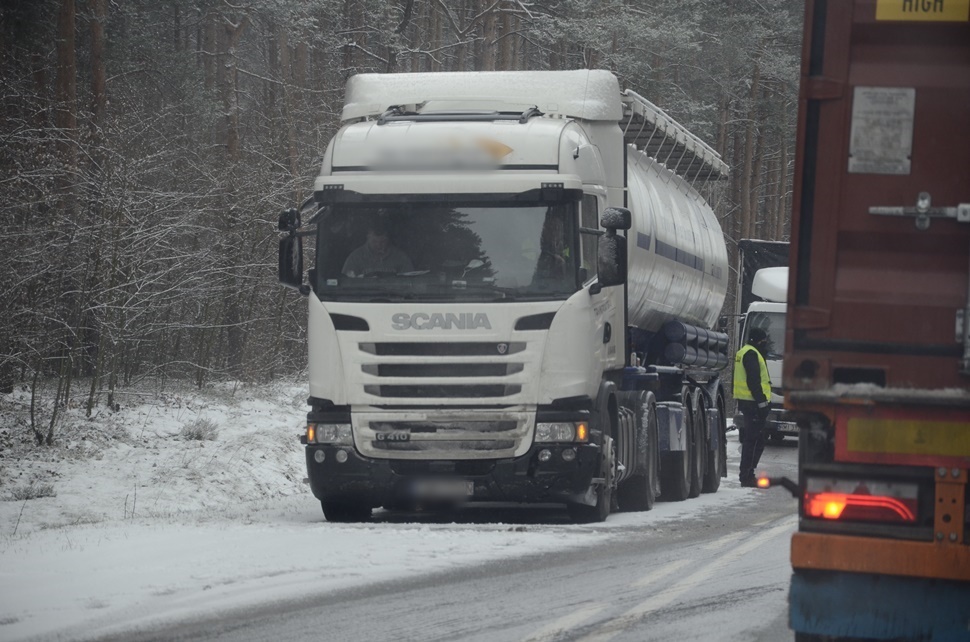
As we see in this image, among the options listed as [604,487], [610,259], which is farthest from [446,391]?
[604,487]

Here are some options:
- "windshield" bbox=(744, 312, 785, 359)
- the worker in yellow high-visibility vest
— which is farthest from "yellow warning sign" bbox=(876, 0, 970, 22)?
"windshield" bbox=(744, 312, 785, 359)

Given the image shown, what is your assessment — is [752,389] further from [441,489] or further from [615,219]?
[441,489]

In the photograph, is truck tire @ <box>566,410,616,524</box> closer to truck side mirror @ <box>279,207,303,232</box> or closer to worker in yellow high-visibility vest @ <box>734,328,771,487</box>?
truck side mirror @ <box>279,207,303,232</box>

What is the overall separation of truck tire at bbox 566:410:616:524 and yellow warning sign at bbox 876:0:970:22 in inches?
265

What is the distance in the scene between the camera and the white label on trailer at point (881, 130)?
601 centimetres

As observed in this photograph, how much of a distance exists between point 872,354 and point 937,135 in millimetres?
924

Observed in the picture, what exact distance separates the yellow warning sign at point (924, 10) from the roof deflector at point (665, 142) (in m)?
8.24

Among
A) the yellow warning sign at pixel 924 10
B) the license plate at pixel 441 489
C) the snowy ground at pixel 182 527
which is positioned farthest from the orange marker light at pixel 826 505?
the license plate at pixel 441 489

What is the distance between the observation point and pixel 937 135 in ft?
19.6

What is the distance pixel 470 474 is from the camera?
11852 mm


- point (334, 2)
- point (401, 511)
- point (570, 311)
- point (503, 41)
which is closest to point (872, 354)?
point (570, 311)

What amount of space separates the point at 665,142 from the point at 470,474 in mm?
6380

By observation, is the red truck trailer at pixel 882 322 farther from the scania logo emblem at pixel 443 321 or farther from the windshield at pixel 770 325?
the windshield at pixel 770 325

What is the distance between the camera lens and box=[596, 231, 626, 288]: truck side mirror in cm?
1202
